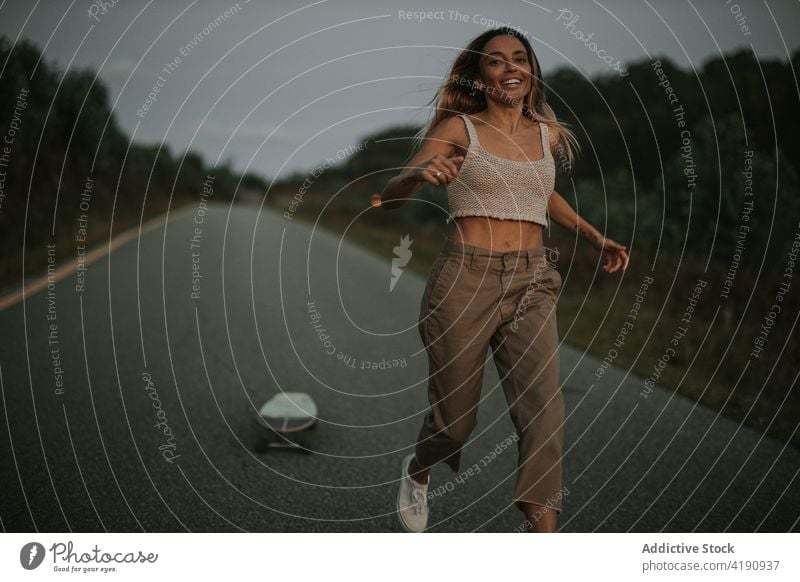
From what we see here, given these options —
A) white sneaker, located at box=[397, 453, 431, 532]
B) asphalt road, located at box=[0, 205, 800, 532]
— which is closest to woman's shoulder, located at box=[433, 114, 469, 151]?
white sneaker, located at box=[397, 453, 431, 532]

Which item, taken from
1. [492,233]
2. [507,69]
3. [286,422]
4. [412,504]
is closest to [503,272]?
[492,233]

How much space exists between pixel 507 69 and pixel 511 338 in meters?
0.99

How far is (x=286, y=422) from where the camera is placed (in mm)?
3934

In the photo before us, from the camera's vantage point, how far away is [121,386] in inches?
192

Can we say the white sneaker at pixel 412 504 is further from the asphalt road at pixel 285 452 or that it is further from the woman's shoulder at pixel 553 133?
the woman's shoulder at pixel 553 133

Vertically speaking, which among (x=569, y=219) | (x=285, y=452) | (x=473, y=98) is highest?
(x=473, y=98)

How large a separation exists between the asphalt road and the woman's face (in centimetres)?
178

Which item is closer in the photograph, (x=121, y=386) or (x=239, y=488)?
(x=239, y=488)

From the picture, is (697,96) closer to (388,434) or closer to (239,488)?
(388,434)

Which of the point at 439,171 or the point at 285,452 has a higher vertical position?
the point at 439,171

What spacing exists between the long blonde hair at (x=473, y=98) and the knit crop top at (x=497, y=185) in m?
0.23

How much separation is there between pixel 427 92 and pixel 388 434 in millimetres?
2049

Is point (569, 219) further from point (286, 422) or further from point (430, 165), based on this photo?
point (286, 422)
